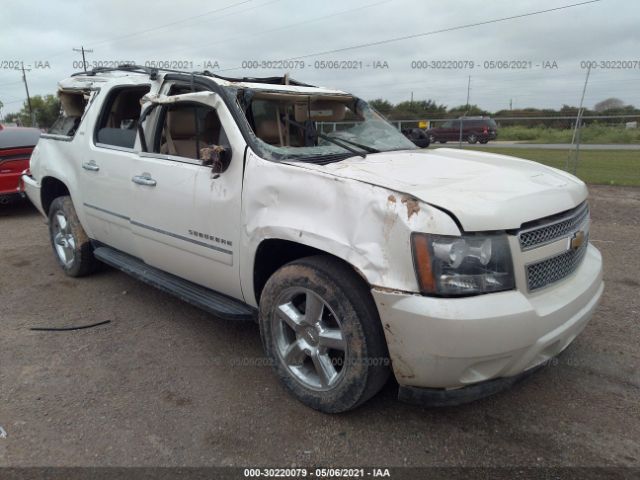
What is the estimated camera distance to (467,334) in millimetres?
2178

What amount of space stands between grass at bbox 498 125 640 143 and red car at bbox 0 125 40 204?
21.2m

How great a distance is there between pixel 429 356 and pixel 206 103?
2.18m

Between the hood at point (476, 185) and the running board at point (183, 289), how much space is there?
1087mm

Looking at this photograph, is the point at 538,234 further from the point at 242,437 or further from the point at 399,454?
the point at 242,437

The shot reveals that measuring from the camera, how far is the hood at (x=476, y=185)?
2294mm

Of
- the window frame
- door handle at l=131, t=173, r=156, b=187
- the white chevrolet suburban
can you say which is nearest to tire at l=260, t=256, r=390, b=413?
the white chevrolet suburban

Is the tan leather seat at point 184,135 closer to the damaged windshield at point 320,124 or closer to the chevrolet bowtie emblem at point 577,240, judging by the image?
the damaged windshield at point 320,124

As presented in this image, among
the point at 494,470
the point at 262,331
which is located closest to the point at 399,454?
the point at 494,470

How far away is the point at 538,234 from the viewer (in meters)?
2.46

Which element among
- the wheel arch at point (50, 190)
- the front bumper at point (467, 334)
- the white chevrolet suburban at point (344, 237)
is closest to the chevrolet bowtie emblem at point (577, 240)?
the white chevrolet suburban at point (344, 237)

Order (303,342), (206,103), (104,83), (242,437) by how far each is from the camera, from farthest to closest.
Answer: (104,83)
(206,103)
(303,342)
(242,437)

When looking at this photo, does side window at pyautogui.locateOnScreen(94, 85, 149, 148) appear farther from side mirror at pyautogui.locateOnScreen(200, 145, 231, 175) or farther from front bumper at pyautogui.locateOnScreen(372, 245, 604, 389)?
front bumper at pyautogui.locateOnScreen(372, 245, 604, 389)

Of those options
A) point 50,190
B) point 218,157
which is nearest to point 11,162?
point 50,190

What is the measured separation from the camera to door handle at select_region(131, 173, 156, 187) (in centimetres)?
360
